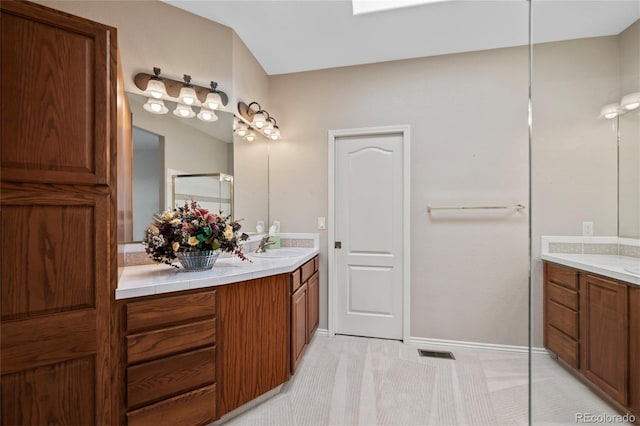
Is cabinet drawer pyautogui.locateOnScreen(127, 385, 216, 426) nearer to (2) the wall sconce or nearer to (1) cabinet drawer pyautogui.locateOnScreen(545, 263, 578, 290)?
(2) the wall sconce

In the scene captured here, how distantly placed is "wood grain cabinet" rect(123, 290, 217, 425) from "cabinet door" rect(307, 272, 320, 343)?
3.16 feet

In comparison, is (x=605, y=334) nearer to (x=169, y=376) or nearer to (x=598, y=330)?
(x=598, y=330)

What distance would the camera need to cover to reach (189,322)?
1.37m

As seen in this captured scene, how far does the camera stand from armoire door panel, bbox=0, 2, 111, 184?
1.04 m

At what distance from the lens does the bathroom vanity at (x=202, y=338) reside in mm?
1263

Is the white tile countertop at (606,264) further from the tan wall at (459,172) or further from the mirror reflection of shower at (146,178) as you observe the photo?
the mirror reflection of shower at (146,178)

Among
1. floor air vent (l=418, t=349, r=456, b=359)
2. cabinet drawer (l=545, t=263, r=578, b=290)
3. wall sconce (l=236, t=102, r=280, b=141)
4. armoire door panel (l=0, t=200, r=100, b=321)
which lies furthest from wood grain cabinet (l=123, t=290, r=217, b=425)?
cabinet drawer (l=545, t=263, r=578, b=290)

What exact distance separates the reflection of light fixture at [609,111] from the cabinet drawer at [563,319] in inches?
50.9

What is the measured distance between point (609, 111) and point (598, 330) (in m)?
1.32

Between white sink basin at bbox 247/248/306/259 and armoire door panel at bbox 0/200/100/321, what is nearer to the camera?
armoire door panel at bbox 0/200/100/321

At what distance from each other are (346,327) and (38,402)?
2.16 meters

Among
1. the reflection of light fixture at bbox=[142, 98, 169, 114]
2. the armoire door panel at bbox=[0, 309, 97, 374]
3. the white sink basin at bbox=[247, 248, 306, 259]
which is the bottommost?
the armoire door panel at bbox=[0, 309, 97, 374]

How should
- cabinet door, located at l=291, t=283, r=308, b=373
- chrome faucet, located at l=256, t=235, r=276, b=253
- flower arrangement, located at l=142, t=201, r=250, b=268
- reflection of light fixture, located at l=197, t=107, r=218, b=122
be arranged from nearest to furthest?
flower arrangement, located at l=142, t=201, r=250, b=268
cabinet door, located at l=291, t=283, r=308, b=373
reflection of light fixture, located at l=197, t=107, r=218, b=122
chrome faucet, located at l=256, t=235, r=276, b=253

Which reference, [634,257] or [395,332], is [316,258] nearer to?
[395,332]
